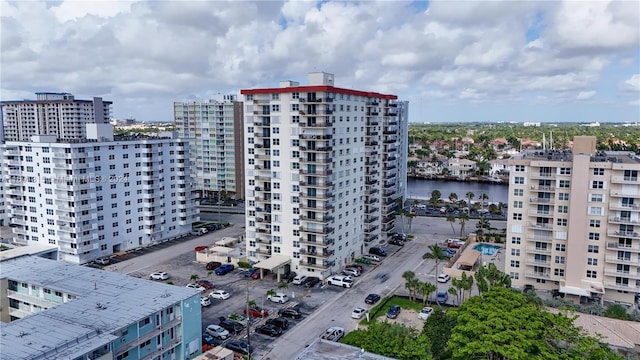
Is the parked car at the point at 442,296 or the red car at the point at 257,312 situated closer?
the red car at the point at 257,312

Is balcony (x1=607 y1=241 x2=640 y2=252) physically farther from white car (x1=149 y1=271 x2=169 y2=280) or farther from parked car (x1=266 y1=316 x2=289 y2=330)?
white car (x1=149 y1=271 x2=169 y2=280)

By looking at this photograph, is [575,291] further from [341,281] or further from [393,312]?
[341,281]

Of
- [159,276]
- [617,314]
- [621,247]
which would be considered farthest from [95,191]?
[621,247]

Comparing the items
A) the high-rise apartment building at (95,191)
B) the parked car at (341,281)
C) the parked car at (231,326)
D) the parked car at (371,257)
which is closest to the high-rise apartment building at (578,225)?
the parked car at (371,257)

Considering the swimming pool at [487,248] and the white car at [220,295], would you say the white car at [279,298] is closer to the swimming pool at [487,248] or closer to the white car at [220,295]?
the white car at [220,295]

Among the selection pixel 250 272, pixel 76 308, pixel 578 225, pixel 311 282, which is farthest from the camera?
pixel 250 272

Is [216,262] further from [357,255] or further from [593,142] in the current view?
[593,142]
